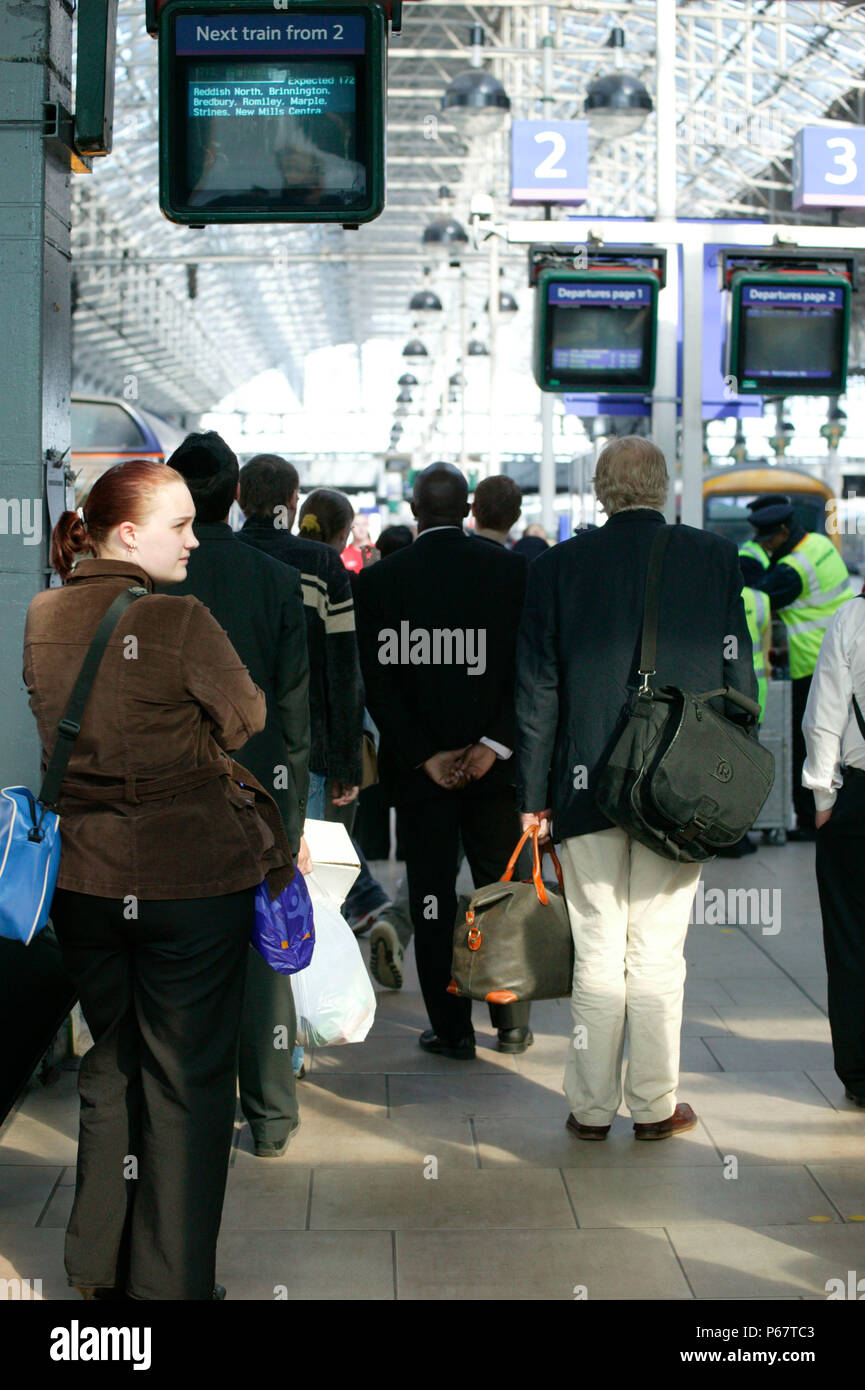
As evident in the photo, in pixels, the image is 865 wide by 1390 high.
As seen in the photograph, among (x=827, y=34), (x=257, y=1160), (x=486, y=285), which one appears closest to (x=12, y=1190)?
(x=257, y=1160)

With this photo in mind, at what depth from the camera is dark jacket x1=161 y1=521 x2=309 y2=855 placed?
4.53 m

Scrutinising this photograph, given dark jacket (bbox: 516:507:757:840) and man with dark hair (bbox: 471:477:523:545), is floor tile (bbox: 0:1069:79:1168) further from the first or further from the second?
man with dark hair (bbox: 471:477:523:545)

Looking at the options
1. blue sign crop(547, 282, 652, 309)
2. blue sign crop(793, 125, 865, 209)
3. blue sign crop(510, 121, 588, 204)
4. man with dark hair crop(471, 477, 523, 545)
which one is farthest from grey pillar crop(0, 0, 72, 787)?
blue sign crop(510, 121, 588, 204)

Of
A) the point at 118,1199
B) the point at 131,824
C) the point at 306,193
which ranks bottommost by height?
the point at 118,1199

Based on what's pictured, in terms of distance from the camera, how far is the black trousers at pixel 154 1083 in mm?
3342

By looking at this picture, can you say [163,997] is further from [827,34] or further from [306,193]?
[827,34]

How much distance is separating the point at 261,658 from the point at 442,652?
1103mm

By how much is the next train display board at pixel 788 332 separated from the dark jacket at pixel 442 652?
22.8ft

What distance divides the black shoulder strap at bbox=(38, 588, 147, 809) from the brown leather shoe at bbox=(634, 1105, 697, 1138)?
2.32 m

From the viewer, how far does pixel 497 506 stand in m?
6.11

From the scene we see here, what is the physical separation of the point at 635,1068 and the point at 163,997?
188 cm

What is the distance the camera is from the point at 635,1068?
15.8ft

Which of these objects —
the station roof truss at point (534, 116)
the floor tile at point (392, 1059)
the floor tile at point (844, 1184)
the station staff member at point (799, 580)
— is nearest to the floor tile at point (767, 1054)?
the floor tile at point (392, 1059)

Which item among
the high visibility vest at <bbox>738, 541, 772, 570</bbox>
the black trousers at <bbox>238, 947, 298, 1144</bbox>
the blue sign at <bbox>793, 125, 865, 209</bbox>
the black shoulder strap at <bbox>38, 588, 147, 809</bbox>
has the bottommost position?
the black trousers at <bbox>238, 947, 298, 1144</bbox>
